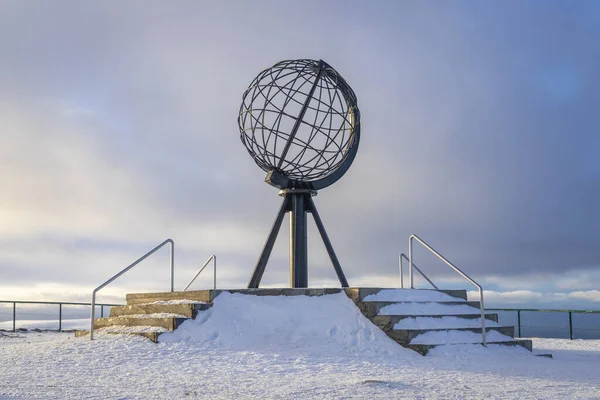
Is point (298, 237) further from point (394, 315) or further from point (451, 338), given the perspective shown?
point (451, 338)

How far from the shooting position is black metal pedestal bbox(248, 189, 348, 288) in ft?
45.0

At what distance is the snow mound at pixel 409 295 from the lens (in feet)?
36.9

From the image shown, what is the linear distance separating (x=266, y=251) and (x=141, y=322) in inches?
141

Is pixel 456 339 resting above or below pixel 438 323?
below

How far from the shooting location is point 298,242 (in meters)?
13.9

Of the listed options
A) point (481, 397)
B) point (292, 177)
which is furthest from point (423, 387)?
point (292, 177)

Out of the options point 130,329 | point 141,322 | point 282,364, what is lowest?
point 282,364

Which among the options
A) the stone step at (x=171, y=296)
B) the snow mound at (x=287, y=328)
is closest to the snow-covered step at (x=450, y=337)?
the snow mound at (x=287, y=328)

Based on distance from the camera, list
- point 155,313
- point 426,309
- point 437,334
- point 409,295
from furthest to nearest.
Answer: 1. point 409,295
2. point 426,309
3. point 155,313
4. point 437,334

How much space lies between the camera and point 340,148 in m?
14.5

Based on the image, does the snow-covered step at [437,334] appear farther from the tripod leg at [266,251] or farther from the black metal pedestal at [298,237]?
the tripod leg at [266,251]

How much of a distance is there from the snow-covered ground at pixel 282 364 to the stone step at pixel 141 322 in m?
0.17

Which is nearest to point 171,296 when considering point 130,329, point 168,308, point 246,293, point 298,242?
point 168,308

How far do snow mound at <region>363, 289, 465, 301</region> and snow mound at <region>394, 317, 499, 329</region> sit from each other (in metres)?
0.70
